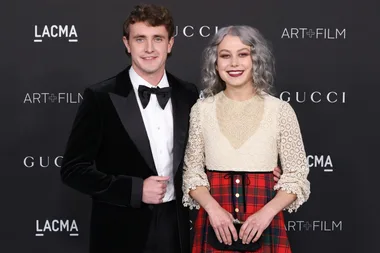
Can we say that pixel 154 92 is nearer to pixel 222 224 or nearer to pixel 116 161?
pixel 116 161

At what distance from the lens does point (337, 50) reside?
10.0ft

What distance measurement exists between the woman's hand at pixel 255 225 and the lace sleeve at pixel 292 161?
11 cm

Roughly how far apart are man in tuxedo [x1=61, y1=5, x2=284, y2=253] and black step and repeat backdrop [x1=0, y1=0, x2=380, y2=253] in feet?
2.95

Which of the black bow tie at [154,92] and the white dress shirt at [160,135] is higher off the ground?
the black bow tie at [154,92]

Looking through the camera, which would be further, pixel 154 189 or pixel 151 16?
pixel 151 16

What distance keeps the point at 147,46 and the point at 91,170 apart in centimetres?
51

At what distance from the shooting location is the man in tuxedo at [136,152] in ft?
6.66

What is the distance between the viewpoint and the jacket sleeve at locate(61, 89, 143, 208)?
2000 mm

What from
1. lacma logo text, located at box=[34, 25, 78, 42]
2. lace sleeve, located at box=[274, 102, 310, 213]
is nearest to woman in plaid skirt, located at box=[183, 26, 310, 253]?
lace sleeve, located at box=[274, 102, 310, 213]

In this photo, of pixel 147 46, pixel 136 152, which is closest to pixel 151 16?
pixel 147 46

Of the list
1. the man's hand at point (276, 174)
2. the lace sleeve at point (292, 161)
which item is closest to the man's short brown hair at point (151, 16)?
the lace sleeve at point (292, 161)

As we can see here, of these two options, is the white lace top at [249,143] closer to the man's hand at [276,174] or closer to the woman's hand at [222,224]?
the man's hand at [276,174]

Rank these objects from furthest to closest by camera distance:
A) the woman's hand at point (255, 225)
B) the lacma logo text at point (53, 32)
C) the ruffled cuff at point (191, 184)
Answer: the lacma logo text at point (53, 32)
the ruffled cuff at point (191, 184)
the woman's hand at point (255, 225)

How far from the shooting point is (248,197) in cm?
200
